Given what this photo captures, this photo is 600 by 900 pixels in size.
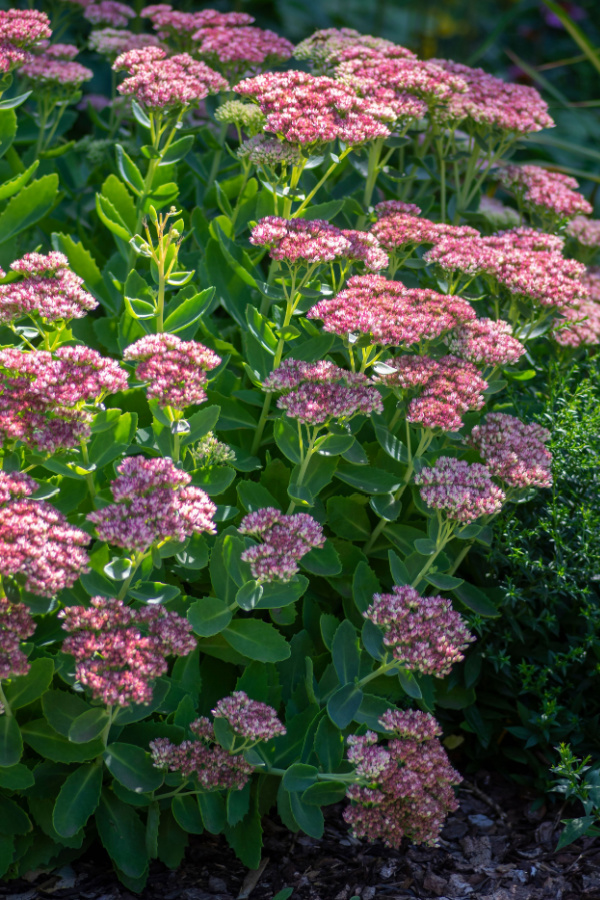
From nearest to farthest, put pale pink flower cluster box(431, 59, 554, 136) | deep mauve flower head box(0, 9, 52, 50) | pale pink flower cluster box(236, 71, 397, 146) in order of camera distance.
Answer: pale pink flower cluster box(236, 71, 397, 146), deep mauve flower head box(0, 9, 52, 50), pale pink flower cluster box(431, 59, 554, 136)

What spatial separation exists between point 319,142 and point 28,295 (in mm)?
789

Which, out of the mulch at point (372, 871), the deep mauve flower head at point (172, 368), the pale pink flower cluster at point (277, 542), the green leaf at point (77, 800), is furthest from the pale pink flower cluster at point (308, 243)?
the mulch at point (372, 871)

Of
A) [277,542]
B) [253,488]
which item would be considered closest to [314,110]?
[253,488]

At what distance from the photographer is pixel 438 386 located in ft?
6.42

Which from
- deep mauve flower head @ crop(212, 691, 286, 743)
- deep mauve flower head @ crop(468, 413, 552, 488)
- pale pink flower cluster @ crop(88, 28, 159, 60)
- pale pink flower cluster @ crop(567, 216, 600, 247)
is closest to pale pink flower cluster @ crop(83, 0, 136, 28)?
pale pink flower cluster @ crop(88, 28, 159, 60)

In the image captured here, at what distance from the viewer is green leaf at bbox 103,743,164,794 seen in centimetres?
169

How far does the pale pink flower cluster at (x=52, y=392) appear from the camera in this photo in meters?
1.61

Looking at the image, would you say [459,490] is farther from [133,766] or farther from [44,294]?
[44,294]

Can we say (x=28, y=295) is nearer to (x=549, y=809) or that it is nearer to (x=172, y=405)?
(x=172, y=405)

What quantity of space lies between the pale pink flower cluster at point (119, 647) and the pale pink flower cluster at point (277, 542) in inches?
7.0

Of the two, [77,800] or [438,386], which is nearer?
[77,800]

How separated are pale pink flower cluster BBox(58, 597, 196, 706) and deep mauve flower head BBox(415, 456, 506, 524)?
561 millimetres

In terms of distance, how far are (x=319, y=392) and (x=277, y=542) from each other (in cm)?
33

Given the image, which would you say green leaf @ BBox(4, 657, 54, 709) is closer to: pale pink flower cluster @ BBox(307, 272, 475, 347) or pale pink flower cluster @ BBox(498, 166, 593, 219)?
pale pink flower cluster @ BBox(307, 272, 475, 347)
